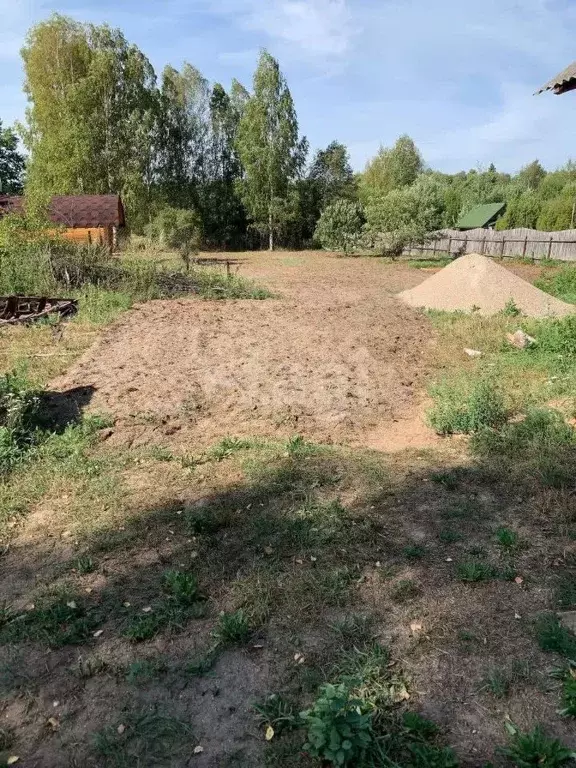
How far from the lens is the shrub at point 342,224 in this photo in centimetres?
2967

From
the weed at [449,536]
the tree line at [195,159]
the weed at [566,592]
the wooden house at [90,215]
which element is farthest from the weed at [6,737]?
the tree line at [195,159]

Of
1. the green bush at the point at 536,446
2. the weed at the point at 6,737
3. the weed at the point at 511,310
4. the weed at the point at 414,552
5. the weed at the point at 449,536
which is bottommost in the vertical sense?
the weed at the point at 6,737

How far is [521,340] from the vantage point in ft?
28.1

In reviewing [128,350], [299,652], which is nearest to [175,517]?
[299,652]

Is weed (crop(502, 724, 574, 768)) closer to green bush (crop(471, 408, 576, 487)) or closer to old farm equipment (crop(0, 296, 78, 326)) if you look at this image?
green bush (crop(471, 408, 576, 487))

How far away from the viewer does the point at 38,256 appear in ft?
41.7

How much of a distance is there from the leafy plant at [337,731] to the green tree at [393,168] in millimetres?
48969

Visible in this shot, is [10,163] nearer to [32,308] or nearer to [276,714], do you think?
[32,308]

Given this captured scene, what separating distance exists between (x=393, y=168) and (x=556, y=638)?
52779mm

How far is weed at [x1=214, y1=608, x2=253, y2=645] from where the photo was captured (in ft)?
9.48

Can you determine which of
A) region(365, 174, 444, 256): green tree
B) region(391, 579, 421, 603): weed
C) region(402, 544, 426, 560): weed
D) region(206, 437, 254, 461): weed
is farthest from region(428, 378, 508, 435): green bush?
region(365, 174, 444, 256): green tree

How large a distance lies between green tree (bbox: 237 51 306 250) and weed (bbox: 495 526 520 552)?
1250 inches

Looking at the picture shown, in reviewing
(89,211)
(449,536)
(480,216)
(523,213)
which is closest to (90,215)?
(89,211)

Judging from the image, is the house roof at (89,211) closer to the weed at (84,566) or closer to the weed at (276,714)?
the weed at (84,566)
